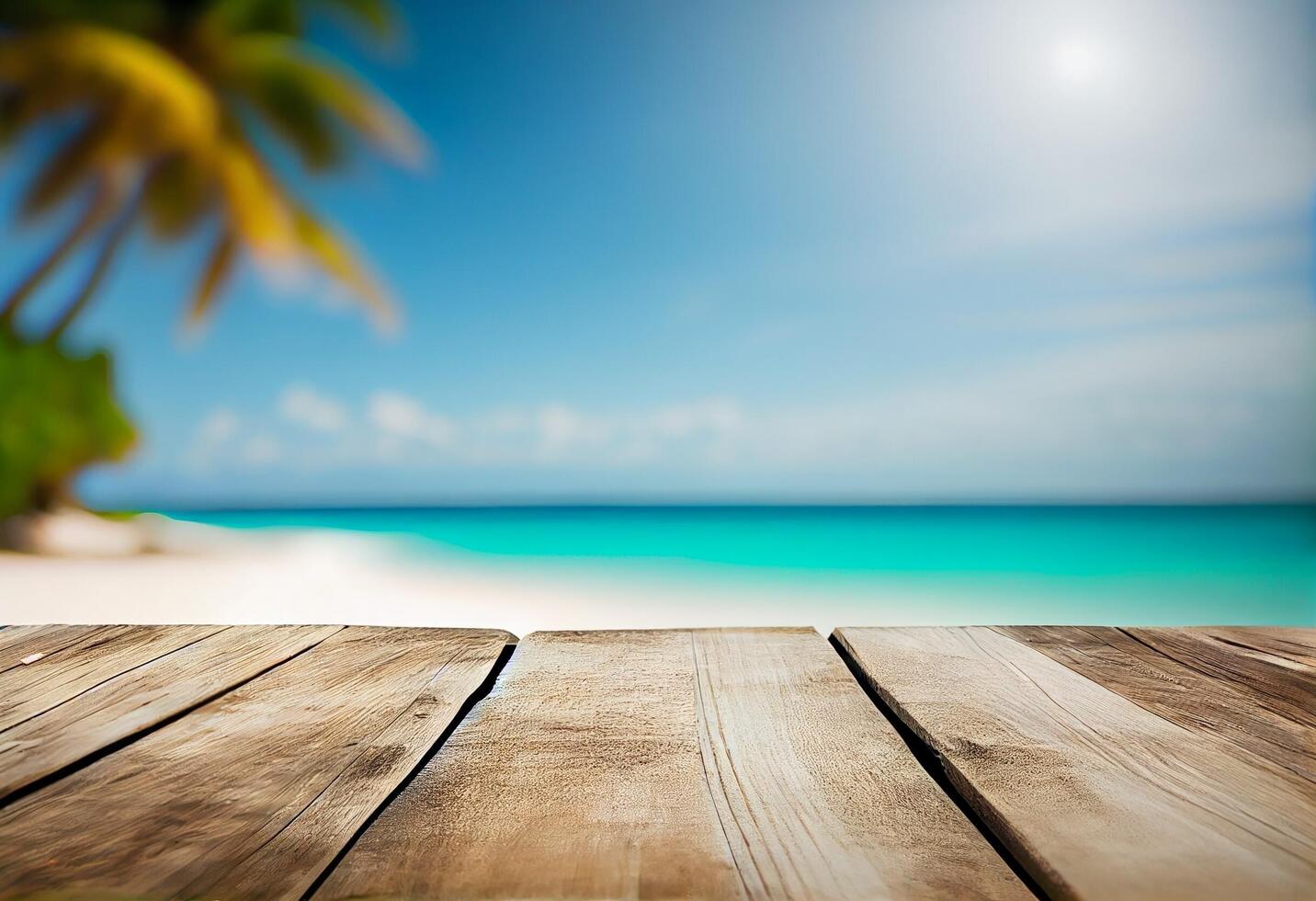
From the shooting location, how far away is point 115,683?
52 centimetres

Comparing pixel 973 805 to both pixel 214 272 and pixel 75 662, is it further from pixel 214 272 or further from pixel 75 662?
pixel 214 272

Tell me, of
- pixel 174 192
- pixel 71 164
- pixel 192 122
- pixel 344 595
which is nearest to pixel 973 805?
pixel 344 595

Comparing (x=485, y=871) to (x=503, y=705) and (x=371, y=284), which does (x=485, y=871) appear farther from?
(x=371, y=284)

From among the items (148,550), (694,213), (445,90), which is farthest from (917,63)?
(148,550)

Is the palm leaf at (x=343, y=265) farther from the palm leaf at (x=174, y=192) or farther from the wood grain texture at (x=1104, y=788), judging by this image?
the wood grain texture at (x=1104, y=788)

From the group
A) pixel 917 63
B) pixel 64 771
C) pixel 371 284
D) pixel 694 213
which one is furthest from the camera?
pixel 694 213

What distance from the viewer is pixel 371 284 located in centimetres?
652

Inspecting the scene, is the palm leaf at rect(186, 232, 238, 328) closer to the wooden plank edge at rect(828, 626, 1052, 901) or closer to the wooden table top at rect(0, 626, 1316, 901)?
the wooden table top at rect(0, 626, 1316, 901)

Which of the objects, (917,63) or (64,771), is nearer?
(64,771)

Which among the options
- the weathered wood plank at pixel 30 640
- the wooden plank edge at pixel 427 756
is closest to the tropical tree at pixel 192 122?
the weathered wood plank at pixel 30 640

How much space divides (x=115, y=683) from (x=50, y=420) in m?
9.29

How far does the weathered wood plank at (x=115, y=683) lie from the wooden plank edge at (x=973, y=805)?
417mm

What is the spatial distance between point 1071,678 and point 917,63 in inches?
625

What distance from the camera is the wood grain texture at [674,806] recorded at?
0.87ft
